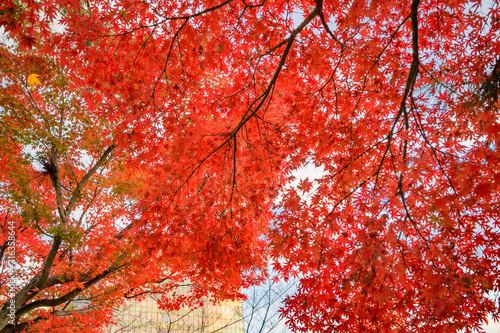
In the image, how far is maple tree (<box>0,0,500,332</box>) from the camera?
288 centimetres

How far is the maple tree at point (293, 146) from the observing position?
9.43 ft

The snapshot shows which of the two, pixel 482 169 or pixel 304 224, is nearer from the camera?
pixel 482 169

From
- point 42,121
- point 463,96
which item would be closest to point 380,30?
point 463,96

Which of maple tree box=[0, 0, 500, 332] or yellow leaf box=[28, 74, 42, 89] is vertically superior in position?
yellow leaf box=[28, 74, 42, 89]

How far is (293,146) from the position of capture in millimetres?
4355

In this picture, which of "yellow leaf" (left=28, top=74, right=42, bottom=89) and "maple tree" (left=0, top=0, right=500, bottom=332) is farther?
"yellow leaf" (left=28, top=74, right=42, bottom=89)

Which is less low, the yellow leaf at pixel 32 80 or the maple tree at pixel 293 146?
the yellow leaf at pixel 32 80

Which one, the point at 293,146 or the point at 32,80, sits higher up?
the point at 32,80

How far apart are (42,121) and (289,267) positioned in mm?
6027

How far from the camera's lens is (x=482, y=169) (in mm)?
2986

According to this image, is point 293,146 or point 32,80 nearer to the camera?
point 293,146

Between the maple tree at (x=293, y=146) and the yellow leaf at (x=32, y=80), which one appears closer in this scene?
the maple tree at (x=293, y=146)

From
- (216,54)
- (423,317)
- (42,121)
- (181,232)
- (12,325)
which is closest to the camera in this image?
(423,317)

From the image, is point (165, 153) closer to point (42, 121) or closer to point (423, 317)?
point (42, 121)
